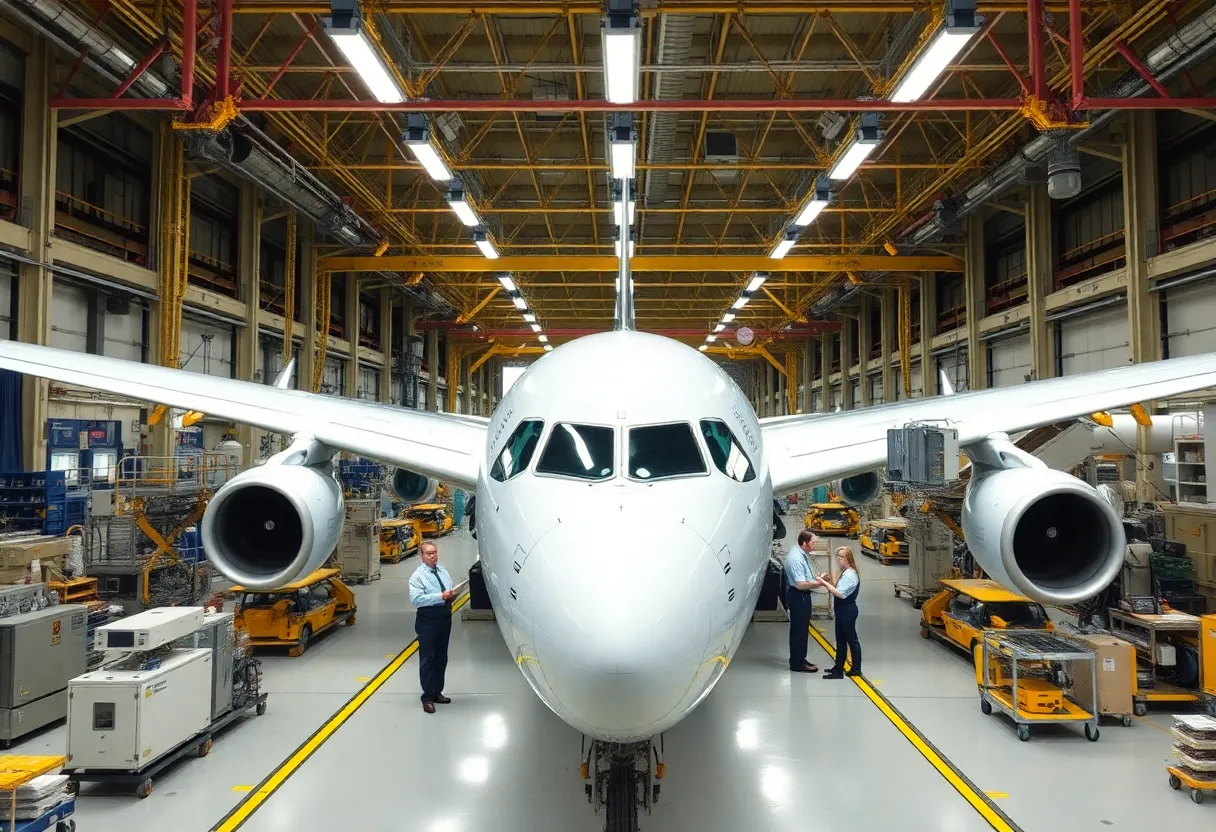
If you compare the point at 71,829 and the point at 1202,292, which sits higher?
the point at 1202,292

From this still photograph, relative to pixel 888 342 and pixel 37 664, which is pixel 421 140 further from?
pixel 888 342

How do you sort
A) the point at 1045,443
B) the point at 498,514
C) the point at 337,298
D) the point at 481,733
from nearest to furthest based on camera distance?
the point at 498,514 → the point at 481,733 → the point at 1045,443 → the point at 337,298

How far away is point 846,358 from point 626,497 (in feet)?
131

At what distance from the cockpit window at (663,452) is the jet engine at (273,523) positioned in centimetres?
407

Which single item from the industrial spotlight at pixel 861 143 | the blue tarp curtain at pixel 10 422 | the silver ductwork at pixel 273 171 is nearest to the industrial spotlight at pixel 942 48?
the industrial spotlight at pixel 861 143

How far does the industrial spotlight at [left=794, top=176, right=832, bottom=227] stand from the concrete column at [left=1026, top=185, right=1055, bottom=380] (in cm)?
810

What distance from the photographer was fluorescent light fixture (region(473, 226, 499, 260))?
20.3m

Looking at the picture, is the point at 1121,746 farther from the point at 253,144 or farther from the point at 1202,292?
the point at 253,144

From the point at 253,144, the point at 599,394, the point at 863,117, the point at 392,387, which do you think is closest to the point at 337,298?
the point at 392,387

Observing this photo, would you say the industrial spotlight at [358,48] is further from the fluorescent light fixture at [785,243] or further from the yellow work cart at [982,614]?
the fluorescent light fixture at [785,243]

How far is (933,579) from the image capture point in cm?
1377

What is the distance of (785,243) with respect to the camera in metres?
20.7

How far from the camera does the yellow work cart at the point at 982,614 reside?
9.95 meters

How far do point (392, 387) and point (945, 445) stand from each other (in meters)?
34.3
